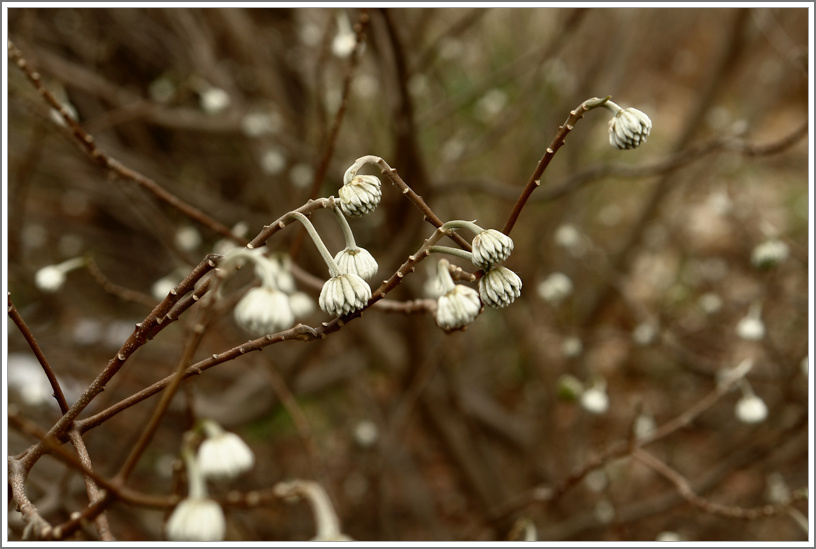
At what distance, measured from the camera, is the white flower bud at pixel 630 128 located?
114cm

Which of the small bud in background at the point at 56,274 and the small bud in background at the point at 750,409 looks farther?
the small bud in background at the point at 750,409

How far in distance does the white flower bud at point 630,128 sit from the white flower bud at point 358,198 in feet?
1.54

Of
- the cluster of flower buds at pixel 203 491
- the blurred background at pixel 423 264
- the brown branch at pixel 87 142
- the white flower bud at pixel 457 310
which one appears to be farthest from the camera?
the blurred background at pixel 423 264

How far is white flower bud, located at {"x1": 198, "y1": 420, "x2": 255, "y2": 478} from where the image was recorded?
38.7 inches

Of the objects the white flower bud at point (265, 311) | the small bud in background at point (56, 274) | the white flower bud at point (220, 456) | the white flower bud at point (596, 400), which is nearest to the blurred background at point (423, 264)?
the white flower bud at point (596, 400)

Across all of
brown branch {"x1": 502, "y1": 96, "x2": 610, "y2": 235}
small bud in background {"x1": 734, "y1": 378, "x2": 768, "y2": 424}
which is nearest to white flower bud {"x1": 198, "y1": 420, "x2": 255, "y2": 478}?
brown branch {"x1": 502, "y1": 96, "x2": 610, "y2": 235}

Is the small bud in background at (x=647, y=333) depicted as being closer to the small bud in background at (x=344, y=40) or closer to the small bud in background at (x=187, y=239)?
the small bud in background at (x=344, y=40)

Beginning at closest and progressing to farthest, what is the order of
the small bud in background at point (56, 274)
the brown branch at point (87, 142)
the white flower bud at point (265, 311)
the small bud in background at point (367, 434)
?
the white flower bud at point (265, 311) < the brown branch at point (87, 142) < the small bud in background at point (56, 274) < the small bud in background at point (367, 434)

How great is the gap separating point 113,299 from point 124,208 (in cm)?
72

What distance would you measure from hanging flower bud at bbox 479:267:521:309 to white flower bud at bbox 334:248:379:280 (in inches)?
8.3

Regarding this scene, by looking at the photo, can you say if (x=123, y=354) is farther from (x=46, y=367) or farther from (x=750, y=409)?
(x=750, y=409)

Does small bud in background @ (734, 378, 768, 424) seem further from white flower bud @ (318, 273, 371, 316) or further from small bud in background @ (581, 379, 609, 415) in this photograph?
white flower bud @ (318, 273, 371, 316)

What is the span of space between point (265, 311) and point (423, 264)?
2.28 metres

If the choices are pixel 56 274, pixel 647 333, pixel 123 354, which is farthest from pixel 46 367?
pixel 647 333
